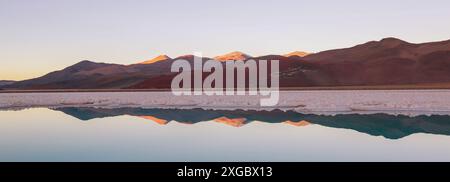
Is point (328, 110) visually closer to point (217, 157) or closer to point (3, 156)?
point (217, 157)

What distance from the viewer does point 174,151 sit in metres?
8.58

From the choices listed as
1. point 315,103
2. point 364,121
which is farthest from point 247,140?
point 315,103

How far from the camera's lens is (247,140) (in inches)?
393

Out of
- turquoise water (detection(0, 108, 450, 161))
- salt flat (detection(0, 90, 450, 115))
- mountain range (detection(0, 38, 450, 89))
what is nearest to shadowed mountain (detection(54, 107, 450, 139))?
turquoise water (detection(0, 108, 450, 161))

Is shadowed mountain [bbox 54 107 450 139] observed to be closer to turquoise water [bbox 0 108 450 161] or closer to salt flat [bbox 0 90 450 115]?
turquoise water [bbox 0 108 450 161]

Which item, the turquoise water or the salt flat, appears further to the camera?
the salt flat

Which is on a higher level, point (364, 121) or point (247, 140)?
point (364, 121)

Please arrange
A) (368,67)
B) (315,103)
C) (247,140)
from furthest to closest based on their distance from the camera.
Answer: (368,67), (315,103), (247,140)

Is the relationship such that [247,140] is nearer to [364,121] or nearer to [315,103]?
[364,121]

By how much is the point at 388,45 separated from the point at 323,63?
23.4 metres

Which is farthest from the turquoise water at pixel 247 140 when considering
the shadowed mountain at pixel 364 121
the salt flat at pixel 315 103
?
the salt flat at pixel 315 103

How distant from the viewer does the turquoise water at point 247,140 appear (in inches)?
309

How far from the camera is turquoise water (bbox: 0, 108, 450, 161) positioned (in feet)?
25.7
